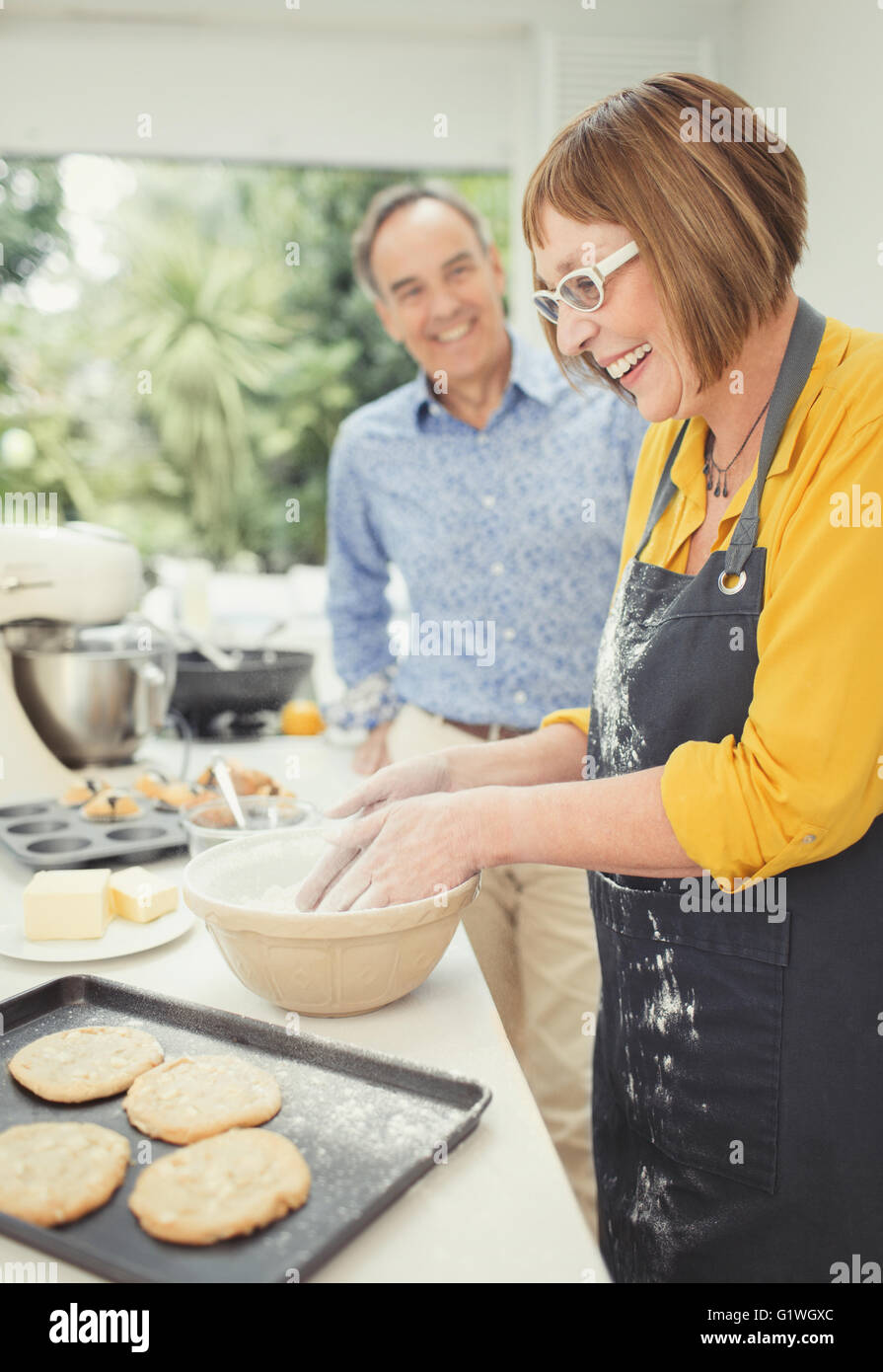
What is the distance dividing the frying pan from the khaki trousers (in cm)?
65

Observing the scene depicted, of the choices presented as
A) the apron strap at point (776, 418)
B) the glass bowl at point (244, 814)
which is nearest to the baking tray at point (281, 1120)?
the glass bowl at point (244, 814)

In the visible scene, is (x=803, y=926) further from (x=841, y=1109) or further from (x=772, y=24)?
(x=772, y=24)

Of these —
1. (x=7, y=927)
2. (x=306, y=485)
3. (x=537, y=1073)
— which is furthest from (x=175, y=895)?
(x=306, y=485)

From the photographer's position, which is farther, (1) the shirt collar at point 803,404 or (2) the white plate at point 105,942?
(2) the white plate at point 105,942

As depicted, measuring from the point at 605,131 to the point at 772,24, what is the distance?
267 cm

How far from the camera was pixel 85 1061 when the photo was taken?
97 centimetres

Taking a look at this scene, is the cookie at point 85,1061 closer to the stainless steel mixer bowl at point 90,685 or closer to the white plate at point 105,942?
the white plate at point 105,942

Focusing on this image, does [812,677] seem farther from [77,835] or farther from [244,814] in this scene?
[77,835]

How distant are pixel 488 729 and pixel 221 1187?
5.01ft

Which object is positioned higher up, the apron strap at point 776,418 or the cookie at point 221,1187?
the apron strap at point 776,418

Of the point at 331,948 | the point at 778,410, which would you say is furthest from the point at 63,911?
the point at 778,410

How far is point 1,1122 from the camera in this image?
90 centimetres

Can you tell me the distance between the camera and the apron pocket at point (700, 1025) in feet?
3.73

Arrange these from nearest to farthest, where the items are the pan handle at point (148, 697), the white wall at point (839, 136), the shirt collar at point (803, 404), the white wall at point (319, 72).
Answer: the shirt collar at point (803, 404) → the pan handle at point (148, 697) → the white wall at point (839, 136) → the white wall at point (319, 72)
